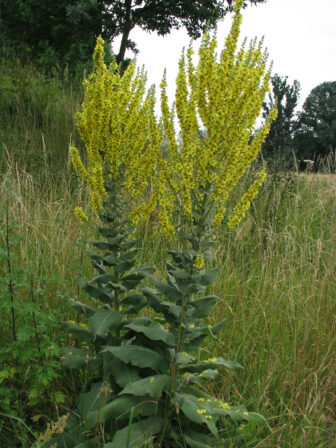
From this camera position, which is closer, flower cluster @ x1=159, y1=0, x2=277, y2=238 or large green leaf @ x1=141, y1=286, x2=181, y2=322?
flower cluster @ x1=159, y1=0, x2=277, y2=238

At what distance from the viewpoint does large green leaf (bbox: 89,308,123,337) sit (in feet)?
8.02

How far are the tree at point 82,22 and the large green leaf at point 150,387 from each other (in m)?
11.8

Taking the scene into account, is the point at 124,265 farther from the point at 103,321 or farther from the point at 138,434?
the point at 138,434

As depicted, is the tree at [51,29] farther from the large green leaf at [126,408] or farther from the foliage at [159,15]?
the large green leaf at [126,408]

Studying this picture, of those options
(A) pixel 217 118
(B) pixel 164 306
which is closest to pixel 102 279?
(B) pixel 164 306

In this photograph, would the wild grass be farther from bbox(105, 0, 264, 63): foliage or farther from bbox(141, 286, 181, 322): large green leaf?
bbox(105, 0, 264, 63): foliage

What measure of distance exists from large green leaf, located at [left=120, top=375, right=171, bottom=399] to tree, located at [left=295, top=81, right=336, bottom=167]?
167 feet

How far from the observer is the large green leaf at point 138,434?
2.20 m

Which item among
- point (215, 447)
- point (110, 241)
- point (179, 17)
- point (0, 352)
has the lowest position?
point (215, 447)

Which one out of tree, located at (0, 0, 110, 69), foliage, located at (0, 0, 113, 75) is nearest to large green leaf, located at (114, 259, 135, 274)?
foliage, located at (0, 0, 113, 75)

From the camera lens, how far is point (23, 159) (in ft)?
22.3

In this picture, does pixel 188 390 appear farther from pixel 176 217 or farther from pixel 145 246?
pixel 145 246

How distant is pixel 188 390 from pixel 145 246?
258 centimetres

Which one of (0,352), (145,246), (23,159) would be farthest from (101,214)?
(23,159)
